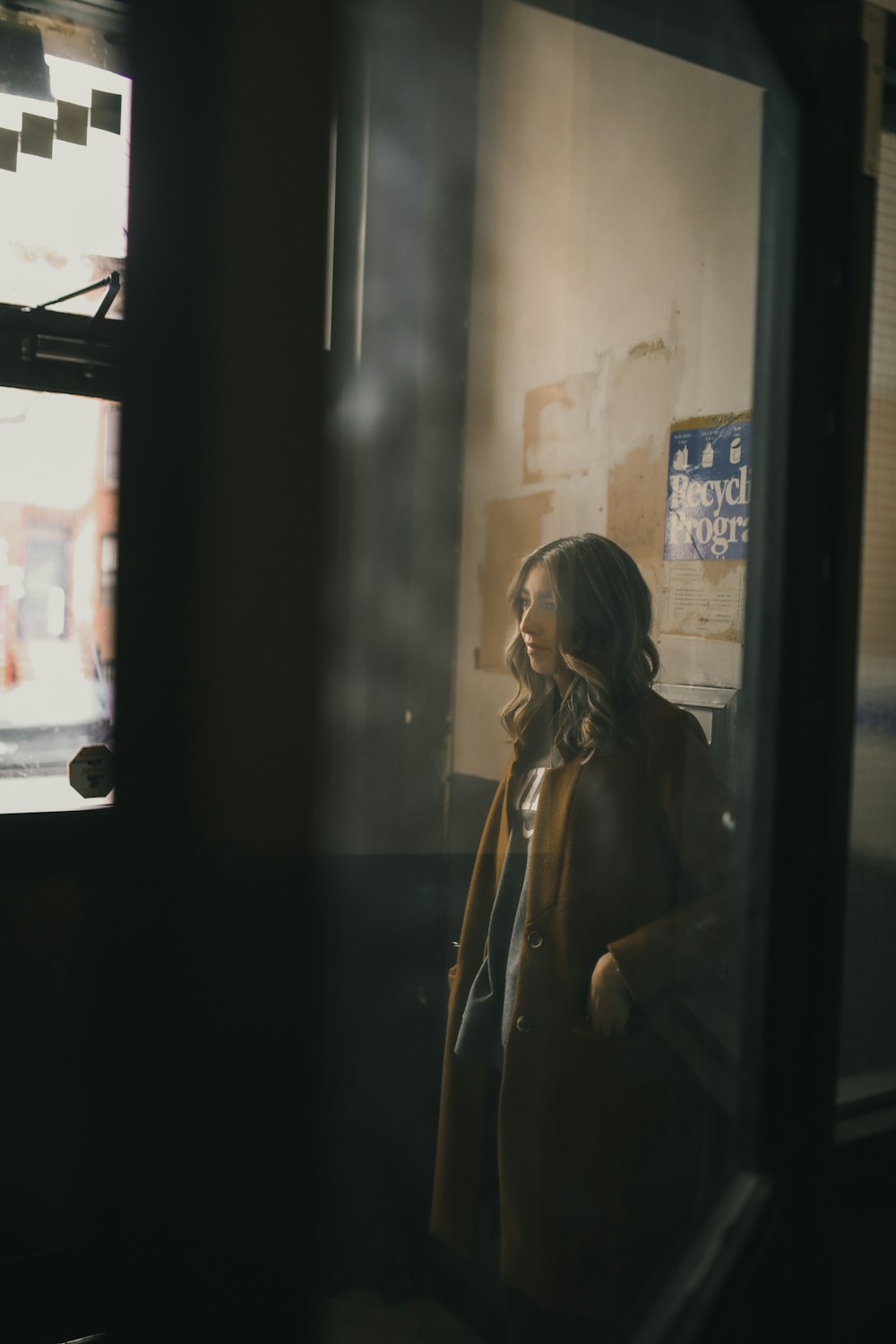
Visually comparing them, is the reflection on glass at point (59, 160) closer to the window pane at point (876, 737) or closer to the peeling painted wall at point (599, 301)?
the peeling painted wall at point (599, 301)

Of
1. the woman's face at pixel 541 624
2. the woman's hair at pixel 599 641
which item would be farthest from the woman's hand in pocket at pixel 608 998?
the woman's face at pixel 541 624

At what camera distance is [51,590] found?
1.84 meters

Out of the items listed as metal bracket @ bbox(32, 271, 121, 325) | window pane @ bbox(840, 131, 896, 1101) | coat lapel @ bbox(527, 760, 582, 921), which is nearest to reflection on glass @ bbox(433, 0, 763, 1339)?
coat lapel @ bbox(527, 760, 582, 921)

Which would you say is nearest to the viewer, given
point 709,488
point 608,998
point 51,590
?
point 608,998

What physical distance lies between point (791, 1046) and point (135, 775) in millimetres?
645

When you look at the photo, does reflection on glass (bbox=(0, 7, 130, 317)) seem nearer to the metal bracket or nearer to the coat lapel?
the metal bracket

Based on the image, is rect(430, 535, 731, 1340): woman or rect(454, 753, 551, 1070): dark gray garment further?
rect(454, 753, 551, 1070): dark gray garment

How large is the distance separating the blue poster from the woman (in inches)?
5.5

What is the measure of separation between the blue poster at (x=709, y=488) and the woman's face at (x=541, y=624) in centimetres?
22

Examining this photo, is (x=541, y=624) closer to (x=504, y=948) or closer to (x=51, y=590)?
(x=504, y=948)

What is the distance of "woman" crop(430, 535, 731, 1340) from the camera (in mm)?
1234

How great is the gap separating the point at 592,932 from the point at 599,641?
361 millimetres

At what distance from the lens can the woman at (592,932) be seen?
123 cm

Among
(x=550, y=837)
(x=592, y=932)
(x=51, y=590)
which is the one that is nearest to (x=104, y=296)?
(x=51, y=590)
